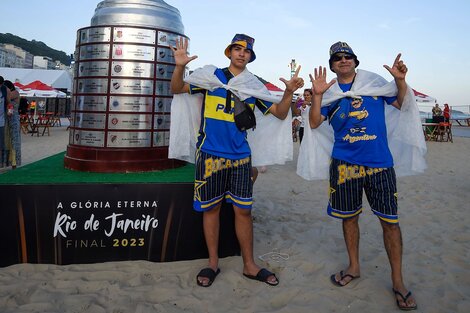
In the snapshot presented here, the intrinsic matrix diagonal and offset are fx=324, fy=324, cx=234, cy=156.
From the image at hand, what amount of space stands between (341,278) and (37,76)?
2966 centimetres

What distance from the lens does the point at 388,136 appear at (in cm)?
297

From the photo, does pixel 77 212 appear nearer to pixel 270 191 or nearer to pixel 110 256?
pixel 110 256

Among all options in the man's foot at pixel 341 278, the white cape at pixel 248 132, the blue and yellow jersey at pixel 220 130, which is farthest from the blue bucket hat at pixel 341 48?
the man's foot at pixel 341 278

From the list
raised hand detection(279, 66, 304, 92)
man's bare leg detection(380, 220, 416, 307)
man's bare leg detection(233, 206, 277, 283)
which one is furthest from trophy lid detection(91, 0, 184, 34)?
man's bare leg detection(380, 220, 416, 307)

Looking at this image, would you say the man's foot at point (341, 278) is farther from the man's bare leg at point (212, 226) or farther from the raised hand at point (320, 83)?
the raised hand at point (320, 83)

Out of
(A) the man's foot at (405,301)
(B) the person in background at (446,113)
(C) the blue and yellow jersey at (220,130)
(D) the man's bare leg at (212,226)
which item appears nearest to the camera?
(A) the man's foot at (405,301)

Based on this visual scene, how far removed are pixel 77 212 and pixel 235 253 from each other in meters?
1.60

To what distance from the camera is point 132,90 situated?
12.5ft

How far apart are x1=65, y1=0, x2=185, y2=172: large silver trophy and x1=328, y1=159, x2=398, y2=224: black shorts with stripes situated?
2.29 meters

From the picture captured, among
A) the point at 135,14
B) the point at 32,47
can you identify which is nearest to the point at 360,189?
the point at 135,14

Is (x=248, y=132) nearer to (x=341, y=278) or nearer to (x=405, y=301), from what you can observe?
(x=341, y=278)

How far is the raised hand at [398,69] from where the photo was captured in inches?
98.2

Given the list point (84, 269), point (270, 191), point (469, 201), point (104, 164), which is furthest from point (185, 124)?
point (469, 201)

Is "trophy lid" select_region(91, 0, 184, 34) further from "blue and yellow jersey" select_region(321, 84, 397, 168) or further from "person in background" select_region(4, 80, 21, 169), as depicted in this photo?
"person in background" select_region(4, 80, 21, 169)
